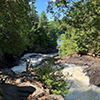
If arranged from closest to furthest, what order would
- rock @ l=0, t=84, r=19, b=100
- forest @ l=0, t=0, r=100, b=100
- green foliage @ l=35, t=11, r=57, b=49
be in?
forest @ l=0, t=0, r=100, b=100
rock @ l=0, t=84, r=19, b=100
green foliage @ l=35, t=11, r=57, b=49

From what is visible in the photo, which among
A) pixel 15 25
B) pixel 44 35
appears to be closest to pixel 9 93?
pixel 15 25

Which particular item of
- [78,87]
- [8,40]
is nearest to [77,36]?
[78,87]

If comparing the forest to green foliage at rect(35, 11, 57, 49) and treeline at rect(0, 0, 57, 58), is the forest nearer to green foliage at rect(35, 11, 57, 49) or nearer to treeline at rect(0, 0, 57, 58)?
treeline at rect(0, 0, 57, 58)

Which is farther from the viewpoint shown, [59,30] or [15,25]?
[59,30]

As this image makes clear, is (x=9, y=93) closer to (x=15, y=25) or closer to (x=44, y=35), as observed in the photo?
(x=15, y=25)

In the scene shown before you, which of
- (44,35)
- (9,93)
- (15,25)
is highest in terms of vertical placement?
(44,35)

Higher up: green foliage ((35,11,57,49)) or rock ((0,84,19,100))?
green foliage ((35,11,57,49))

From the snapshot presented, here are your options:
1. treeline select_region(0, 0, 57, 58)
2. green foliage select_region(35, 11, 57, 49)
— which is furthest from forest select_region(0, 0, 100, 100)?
green foliage select_region(35, 11, 57, 49)

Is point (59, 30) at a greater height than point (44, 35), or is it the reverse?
point (44, 35)

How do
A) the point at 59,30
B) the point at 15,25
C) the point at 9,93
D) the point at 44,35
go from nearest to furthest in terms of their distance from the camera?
the point at 9,93 → the point at 15,25 → the point at 59,30 → the point at 44,35

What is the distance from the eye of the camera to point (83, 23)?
169 inches

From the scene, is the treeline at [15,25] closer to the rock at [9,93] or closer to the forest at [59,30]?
the forest at [59,30]

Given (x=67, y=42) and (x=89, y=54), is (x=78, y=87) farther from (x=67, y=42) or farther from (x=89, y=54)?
(x=67, y=42)

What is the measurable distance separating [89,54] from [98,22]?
16.0 meters
